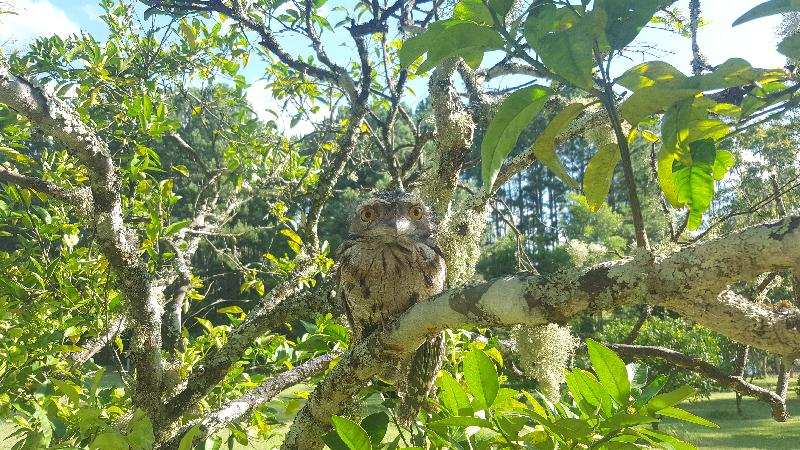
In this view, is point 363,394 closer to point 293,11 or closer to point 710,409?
point 293,11

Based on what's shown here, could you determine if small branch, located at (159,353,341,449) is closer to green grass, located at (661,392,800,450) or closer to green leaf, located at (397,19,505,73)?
green leaf, located at (397,19,505,73)

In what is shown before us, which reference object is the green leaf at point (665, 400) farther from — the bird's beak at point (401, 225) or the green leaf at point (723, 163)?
the bird's beak at point (401, 225)

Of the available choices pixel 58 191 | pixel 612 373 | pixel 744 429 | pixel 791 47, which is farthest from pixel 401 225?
pixel 744 429

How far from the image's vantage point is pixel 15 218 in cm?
267

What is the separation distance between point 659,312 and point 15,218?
51.2 feet

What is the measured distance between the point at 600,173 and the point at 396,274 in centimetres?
123

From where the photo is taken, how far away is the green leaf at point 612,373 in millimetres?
915

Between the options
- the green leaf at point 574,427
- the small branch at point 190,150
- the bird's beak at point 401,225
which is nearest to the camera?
the green leaf at point 574,427

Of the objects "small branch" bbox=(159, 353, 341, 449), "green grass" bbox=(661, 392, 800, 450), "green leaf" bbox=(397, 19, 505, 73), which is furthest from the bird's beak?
"green grass" bbox=(661, 392, 800, 450)

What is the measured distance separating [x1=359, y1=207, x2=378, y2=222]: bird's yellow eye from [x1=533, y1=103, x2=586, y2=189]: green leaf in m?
1.36

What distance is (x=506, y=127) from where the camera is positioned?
2.65 ft

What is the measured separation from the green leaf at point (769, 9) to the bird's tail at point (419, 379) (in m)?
1.43

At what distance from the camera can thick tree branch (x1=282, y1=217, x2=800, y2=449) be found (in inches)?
27.5

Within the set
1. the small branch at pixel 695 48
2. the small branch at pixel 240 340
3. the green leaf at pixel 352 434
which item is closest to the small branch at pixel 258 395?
the small branch at pixel 240 340
